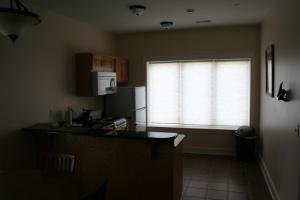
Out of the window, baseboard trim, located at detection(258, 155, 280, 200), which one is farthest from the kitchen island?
the window

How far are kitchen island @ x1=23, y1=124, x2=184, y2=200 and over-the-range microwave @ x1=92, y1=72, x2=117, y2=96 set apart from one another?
137 cm

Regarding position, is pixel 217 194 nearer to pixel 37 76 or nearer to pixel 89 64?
pixel 89 64

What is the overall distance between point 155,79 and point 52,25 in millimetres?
2673

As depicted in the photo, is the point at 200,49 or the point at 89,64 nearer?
the point at 89,64

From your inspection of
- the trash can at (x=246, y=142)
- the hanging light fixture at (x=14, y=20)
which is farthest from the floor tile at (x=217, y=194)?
the hanging light fixture at (x=14, y=20)

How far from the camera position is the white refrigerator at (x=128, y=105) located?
17.0 feet

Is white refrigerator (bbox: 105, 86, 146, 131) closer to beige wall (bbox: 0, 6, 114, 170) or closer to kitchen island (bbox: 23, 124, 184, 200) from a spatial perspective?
beige wall (bbox: 0, 6, 114, 170)

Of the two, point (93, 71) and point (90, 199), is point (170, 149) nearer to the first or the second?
point (90, 199)

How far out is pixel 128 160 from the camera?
290cm

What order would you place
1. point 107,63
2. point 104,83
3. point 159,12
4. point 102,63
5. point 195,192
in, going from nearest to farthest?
point 195,192, point 159,12, point 104,83, point 102,63, point 107,63

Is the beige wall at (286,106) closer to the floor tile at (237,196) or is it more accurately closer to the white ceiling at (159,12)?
the floor tile at (237,196)

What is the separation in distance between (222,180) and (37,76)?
3254 millimetres

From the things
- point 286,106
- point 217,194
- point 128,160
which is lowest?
point 217,194

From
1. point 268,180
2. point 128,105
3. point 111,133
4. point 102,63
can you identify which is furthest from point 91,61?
point 268,180
